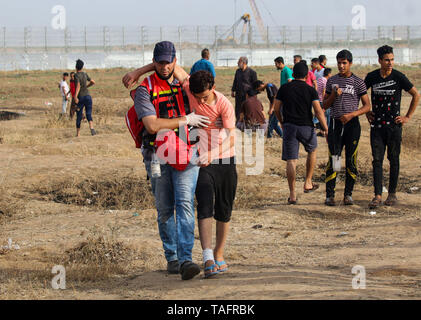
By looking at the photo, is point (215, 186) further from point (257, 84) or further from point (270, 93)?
point (270, 93)

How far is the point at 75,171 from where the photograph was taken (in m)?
10.9

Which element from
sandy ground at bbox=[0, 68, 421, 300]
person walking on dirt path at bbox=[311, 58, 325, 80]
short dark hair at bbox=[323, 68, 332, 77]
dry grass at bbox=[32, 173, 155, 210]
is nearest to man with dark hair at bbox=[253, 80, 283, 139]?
short dark hair at bbox=[323, 68, 332, 77]

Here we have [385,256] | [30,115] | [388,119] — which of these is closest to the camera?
[385,256]

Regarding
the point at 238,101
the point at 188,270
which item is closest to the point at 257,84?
the point at 238,101

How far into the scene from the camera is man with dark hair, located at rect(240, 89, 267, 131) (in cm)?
1377

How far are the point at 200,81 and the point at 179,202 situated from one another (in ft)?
3.14

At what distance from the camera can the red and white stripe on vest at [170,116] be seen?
5383 millimetres

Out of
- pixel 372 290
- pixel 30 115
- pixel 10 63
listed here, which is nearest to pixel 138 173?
pixel 372 290

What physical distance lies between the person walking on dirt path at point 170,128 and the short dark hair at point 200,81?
0.20 meters

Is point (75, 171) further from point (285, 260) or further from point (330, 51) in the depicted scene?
point (330, 51)

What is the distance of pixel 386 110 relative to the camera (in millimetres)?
8414

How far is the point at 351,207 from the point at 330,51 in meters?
62.0

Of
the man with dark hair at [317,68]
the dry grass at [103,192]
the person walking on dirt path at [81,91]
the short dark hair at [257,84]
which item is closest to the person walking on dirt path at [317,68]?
the man with dark hair at [317,68]

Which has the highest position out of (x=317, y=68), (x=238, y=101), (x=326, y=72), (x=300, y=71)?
(x=317, y=68)
